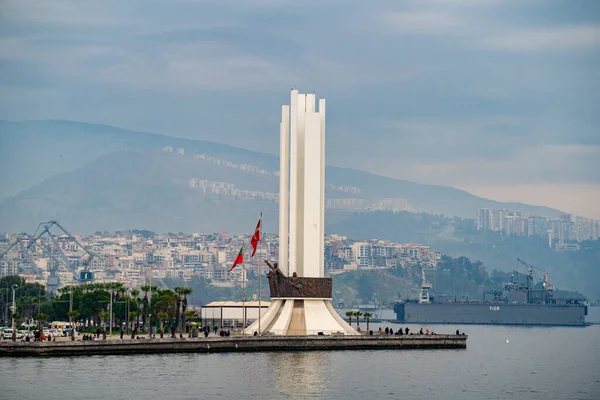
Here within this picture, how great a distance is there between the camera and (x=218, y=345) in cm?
8412

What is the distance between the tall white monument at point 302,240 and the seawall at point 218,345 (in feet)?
5.57

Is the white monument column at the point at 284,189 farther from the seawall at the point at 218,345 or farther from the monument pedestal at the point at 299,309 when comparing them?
the seawall at the point at 218,345

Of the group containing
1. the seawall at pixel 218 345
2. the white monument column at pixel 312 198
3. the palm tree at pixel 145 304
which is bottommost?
the seawall at pixel 218 345

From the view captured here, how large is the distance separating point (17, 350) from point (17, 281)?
96.3 meters

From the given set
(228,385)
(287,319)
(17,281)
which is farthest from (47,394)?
(17,281)

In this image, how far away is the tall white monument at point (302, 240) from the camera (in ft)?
289

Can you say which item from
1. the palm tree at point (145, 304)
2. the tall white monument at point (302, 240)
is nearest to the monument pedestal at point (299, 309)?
the tall white monument at point (302, 240)

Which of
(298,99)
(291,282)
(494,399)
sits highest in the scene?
(298,99)

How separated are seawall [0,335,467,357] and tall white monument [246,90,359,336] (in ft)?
5.57

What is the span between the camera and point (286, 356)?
79.4 m

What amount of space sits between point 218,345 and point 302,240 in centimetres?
1051

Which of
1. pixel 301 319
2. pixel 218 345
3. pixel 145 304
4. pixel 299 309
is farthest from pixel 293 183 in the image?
pixel 145 304

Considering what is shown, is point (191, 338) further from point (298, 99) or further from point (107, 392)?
point (107, 392)

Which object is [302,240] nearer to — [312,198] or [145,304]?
[312,198]
